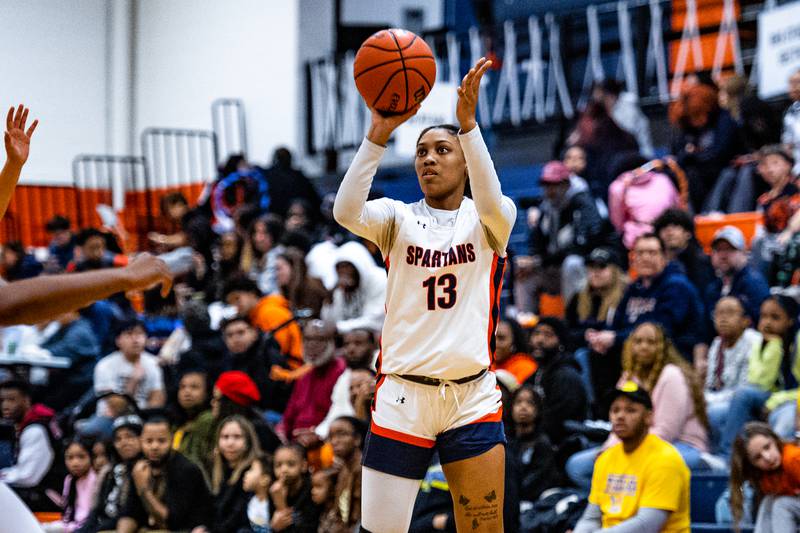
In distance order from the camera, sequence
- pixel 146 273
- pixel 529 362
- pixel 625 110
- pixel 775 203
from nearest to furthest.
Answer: pixel 146 273, pixel 529 362, pixel 775 203, pixel 625 110

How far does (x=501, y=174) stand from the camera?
13.6 metres

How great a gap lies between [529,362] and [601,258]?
4.13ft

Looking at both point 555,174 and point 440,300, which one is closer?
point 440,300

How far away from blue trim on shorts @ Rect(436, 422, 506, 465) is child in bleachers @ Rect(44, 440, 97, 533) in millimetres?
5493

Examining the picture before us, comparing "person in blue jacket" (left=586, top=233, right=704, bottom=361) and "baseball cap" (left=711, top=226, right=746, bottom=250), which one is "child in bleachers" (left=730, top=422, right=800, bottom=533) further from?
"baseball cap" (left=711, top=226, right=746, bottom=250)

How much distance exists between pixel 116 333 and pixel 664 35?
6.64 metres

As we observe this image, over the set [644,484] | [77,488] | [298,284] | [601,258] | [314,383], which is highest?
[601,258]

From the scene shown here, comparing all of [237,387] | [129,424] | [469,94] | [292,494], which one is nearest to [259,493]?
[292,494]

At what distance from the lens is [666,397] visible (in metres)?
7.70

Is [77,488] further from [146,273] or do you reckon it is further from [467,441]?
[146,273]

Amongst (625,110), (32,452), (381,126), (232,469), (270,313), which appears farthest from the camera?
(625,110)

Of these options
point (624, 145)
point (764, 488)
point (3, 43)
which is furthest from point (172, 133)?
point (764, 488)

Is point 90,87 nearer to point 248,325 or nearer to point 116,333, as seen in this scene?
point 116,333

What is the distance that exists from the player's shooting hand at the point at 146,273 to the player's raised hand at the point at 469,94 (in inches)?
49.2
